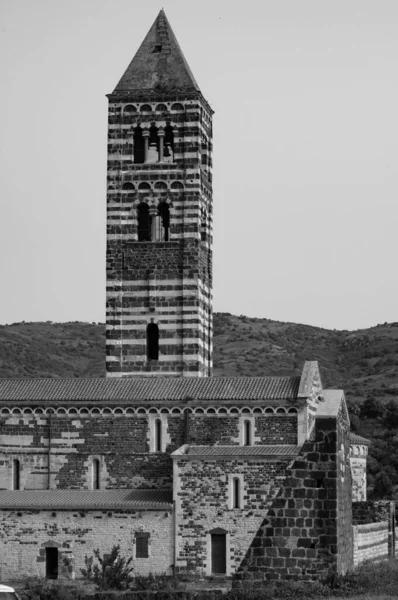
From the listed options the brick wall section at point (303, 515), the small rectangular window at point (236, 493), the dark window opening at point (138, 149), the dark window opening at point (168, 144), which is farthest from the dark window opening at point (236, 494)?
the brick wall section at point (303, 515)

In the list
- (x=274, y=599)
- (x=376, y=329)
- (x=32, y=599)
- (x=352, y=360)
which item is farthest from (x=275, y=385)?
(x=376, y=329)

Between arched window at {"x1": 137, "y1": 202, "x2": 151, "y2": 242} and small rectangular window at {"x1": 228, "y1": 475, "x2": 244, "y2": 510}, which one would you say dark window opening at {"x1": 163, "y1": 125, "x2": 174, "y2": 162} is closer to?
arched window at {"x1": 137, "y1": 202, "x2": 151, "y2": 242}

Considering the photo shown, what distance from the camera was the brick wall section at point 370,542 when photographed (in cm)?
4006

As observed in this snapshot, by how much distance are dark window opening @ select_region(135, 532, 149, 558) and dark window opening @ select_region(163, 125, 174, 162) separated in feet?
50.7

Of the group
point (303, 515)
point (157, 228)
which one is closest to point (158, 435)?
point (157, 228)

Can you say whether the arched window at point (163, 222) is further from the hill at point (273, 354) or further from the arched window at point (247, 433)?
the hill at point (273, 354)

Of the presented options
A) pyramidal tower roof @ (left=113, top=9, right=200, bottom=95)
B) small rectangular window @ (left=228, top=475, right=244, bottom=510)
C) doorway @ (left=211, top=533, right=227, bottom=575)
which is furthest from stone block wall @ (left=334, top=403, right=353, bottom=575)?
pyramidal tower roof @ (left=113, top=9, right=200, bottom=95)

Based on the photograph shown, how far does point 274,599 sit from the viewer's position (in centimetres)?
2406

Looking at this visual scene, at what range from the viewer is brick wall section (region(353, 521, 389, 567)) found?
4006 centimetres

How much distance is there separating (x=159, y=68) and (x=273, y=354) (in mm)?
46346

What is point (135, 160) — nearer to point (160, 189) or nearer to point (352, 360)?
point (160, 189)

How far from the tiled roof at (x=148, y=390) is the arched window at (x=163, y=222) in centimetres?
667

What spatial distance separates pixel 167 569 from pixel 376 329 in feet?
242

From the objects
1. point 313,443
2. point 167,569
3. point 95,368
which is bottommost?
point 167,569
